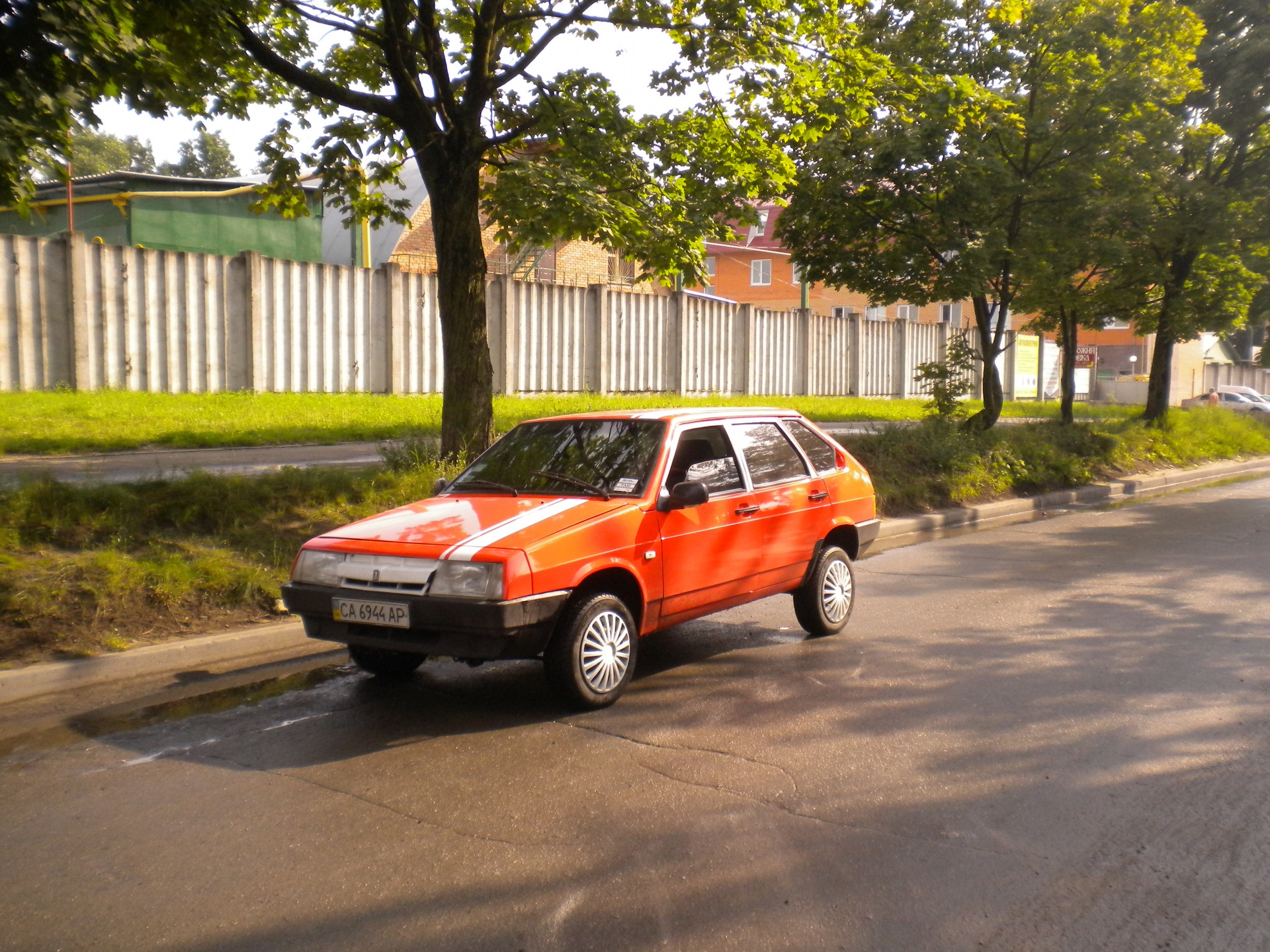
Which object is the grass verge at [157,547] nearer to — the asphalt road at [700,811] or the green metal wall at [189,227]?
the asphalt road at [700,811]

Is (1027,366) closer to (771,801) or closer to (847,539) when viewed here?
(847,539)

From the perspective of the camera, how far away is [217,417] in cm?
1493

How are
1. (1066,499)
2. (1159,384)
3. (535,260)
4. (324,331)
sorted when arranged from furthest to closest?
1. (535,260)
2. (1159,384)
3. (324,331)
4. (1066,499)

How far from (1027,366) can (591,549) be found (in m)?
37.0

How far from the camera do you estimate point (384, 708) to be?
5902 mm

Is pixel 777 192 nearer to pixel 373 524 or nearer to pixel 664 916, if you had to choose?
pixel 373 524

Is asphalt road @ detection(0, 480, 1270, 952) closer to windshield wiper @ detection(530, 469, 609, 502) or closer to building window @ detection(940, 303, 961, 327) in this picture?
windshield wiper @ detection(530, 469, 609, 502)

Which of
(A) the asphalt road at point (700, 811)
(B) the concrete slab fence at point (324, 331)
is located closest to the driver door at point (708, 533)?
(A) the asphalt road at point (700, 811)

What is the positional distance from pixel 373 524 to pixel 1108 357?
215 ft

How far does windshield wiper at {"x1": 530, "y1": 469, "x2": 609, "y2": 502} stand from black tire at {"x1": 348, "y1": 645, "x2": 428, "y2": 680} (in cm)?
131

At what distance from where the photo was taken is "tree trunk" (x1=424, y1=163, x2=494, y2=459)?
32.6 ft

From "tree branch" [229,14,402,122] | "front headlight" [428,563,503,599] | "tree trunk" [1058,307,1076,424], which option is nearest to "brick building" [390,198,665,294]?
"tree trunk" [1058,307,1076,424]

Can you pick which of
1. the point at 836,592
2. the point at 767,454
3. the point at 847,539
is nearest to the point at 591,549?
the point at 767,454

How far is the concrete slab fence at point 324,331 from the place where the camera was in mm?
16422
